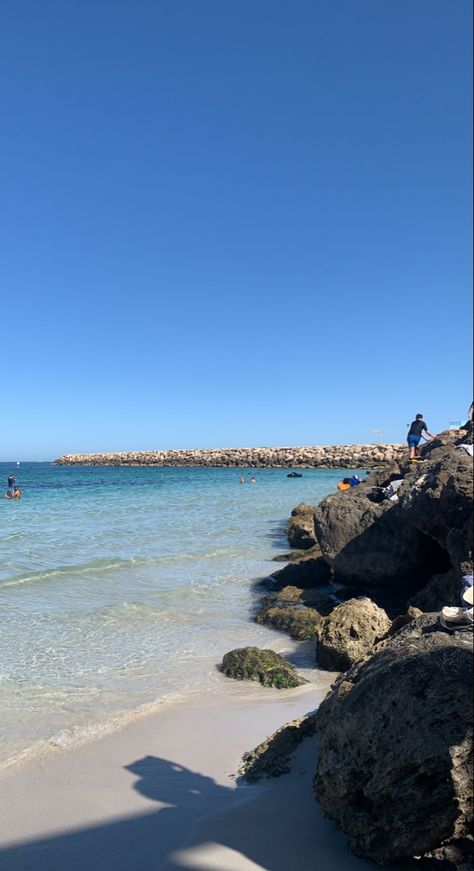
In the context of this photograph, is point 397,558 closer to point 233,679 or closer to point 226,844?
point 233,679

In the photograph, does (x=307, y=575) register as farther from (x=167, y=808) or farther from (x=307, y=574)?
(x=167, y=808)

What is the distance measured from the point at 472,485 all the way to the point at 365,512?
3.65 metres

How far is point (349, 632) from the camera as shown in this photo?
22.5ft

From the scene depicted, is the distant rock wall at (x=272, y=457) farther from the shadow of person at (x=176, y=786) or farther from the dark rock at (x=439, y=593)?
the shadow of person at (x=176, y=786)

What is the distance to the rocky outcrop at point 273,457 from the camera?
64.3 m

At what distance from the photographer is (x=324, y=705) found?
4.08 metres

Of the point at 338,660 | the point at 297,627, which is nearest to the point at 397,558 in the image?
the point at 297,627

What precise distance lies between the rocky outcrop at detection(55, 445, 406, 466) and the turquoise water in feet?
129

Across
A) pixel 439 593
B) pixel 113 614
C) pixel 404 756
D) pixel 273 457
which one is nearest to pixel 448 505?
pixel 439 593

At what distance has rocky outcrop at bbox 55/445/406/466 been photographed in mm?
64312

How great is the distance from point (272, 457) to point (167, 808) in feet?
230

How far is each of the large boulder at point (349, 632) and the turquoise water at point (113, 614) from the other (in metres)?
1.31

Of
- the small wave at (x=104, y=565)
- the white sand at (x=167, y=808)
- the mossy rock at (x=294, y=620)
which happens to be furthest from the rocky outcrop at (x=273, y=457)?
the white sand at (x=167, y=808)

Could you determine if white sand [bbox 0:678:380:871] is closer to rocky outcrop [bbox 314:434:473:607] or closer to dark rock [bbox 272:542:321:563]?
rocky outcrop [bbox 314:434:473:607]
